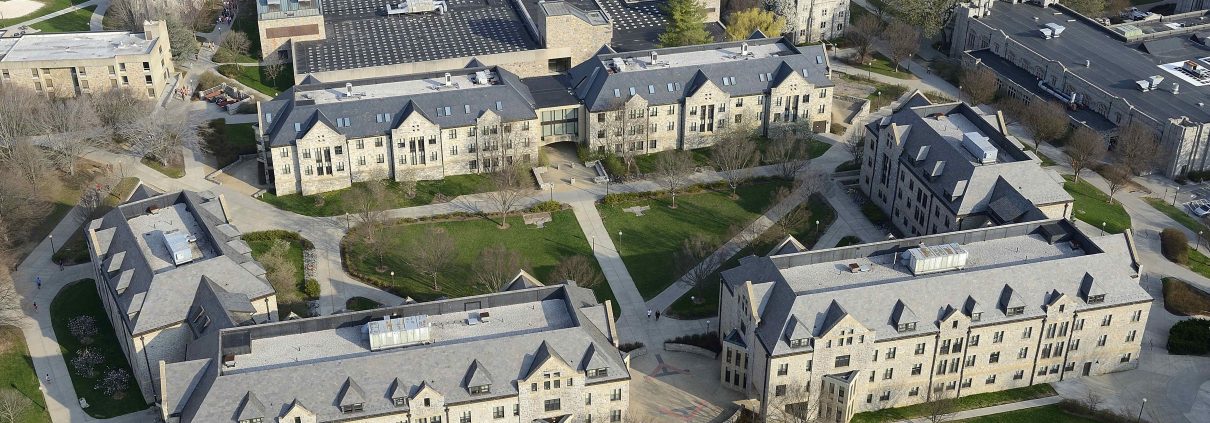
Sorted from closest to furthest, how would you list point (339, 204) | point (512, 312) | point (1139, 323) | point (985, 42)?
point (512, 312), point (1139, 323), point (339, 204), point (985, 42)

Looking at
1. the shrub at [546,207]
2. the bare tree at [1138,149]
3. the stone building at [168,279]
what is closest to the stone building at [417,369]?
the stone building at [168,279]

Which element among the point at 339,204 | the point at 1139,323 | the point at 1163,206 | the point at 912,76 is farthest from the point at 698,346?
the point at 912,76

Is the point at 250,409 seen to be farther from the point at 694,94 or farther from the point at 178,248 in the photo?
the point at 694,94

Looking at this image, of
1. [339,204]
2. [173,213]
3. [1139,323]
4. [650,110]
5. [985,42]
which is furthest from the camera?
[985,42]

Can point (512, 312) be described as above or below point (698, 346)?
above

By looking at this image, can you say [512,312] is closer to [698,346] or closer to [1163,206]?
[698,346]
